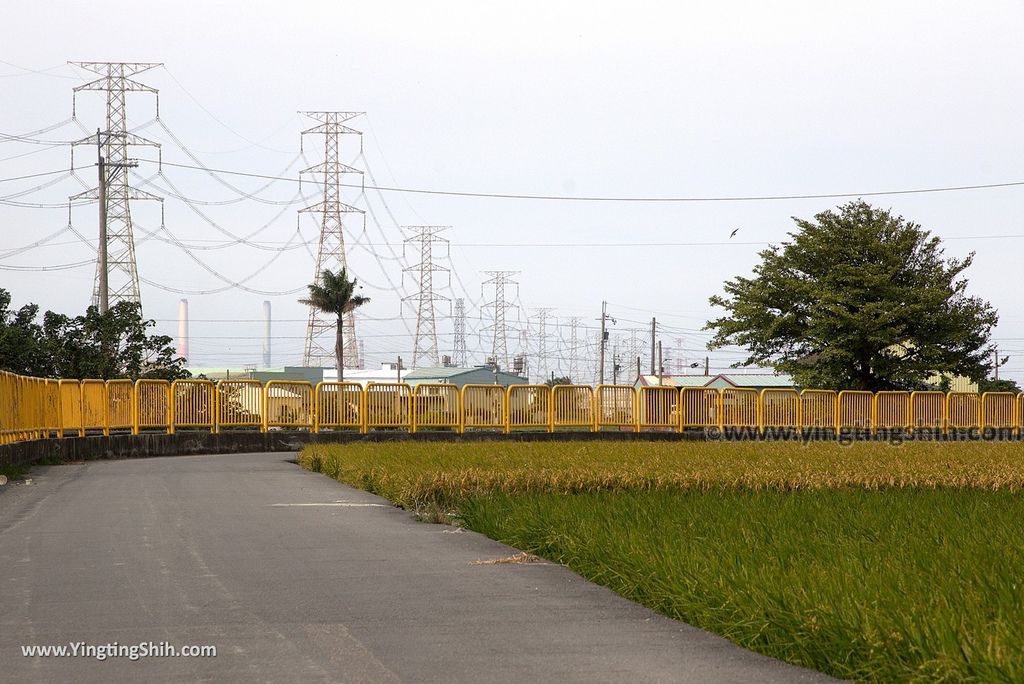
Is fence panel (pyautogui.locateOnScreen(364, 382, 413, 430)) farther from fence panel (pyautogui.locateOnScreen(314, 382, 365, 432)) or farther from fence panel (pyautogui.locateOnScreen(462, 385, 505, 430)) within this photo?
fence panel (pyautogui.locateOnScreen(462, 385, 505, 430))

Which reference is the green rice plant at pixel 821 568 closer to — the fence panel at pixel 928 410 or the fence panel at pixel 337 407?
the fence panel at pixel 337 407

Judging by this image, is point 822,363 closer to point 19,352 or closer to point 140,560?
point 19,352

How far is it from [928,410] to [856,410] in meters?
2.97

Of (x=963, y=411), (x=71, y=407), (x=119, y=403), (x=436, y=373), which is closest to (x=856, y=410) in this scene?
(x=963, y=411)

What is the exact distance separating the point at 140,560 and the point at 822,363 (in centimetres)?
4966

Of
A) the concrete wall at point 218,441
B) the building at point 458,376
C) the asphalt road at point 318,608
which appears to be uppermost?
the building at point 458,376

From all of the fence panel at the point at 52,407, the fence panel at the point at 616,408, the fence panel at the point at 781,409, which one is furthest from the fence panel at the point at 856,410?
the fence panel at the point at 52,407

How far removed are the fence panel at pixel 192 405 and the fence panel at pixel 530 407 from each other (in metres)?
9.12

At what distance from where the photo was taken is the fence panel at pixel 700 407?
41188mm

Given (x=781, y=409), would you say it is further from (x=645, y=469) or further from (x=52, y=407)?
(x=645, y=469)

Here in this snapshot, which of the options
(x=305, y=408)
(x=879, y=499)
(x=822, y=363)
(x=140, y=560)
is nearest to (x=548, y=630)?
(x=140, y=560)

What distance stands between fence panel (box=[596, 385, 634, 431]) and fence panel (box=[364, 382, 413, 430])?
6445mm

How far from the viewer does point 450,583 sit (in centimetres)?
960

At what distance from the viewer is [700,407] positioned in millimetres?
41500
